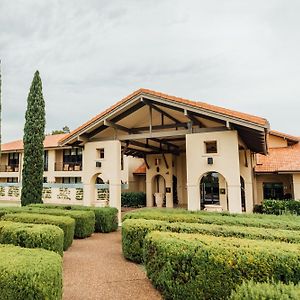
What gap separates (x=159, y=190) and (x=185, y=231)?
1590 cm

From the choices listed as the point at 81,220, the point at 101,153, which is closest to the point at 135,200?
the point at 101,153

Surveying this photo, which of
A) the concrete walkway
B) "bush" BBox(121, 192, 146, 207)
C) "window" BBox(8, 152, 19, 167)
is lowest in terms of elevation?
the concrete walkway

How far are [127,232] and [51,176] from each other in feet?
82.9

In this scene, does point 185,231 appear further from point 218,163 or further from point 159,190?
point 159,190

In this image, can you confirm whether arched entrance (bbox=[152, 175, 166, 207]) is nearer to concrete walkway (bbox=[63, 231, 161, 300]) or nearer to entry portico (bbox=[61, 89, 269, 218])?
entry portico (bbox=[61, 89, 269, 218])

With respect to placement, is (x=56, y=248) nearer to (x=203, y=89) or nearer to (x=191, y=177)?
(x=191, y=177)

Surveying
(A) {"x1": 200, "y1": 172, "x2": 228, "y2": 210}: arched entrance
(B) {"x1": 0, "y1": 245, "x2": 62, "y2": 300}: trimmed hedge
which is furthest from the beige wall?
(B) {"x1": 0, "y1": 245, "x2": 62, "y2": 300}: trimmed hedge

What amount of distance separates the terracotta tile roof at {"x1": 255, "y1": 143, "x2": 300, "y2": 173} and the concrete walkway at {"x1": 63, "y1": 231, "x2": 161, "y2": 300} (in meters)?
12.2

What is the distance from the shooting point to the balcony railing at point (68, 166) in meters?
29.5

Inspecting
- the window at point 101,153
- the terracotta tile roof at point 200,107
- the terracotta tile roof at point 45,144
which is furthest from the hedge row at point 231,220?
the terracotta tile roof at point 45,144

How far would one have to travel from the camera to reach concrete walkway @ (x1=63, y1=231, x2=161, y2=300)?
5117mm

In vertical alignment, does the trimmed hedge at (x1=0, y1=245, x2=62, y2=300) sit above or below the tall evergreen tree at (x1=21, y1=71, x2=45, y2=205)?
below

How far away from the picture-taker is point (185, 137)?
47.2 ft

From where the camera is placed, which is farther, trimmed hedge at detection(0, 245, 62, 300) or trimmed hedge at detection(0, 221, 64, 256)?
trimmed hedge at detection(0, 221, 64, 256)
